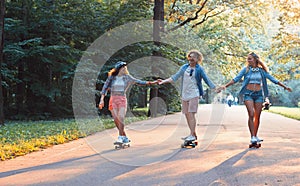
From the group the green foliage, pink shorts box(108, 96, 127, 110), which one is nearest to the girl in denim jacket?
pink shorts box(108, 96, 127, 110)

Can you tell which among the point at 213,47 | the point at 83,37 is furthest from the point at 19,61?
the point at 213,47

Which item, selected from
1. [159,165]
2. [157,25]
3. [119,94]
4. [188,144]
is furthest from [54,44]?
[159,165]

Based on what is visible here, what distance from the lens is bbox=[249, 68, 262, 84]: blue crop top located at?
29.9ft

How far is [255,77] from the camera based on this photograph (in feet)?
30.0

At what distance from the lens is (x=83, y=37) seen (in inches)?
832

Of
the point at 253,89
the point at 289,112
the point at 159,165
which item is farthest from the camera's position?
the point at 289,112

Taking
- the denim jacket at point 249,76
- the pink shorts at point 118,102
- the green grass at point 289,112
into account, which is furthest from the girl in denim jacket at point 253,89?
the green grass at point 289,112

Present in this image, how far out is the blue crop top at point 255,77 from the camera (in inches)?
359

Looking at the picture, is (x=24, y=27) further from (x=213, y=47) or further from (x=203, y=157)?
(x=213, y=47)

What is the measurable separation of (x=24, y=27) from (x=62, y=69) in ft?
9.06

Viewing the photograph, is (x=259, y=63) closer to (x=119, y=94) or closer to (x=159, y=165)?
(x=119, y=94)

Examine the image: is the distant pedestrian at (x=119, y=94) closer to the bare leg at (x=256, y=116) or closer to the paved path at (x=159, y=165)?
the paved path at (x=159, y=165)

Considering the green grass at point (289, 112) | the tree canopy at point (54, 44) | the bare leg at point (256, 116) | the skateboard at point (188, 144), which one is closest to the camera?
the skateboard at point (188, 144)

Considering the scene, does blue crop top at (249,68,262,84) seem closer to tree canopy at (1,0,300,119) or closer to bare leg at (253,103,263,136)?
bare leg at (253,103,263,136)
